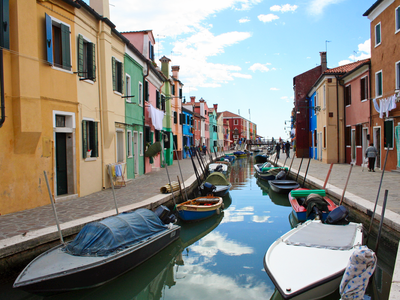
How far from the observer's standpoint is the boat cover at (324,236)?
→ 6.10 m

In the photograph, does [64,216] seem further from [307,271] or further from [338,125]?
[338,125]

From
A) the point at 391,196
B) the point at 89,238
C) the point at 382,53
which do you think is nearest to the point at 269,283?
the point at 89,238

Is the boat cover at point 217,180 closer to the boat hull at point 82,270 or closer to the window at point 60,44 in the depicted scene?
the window at point 60,44

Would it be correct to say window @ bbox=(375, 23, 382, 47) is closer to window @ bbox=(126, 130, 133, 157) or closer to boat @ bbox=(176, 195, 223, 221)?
boat @ bbox=(176, 195, 223, 221)

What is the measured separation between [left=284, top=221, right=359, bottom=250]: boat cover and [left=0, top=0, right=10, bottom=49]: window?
310 inches

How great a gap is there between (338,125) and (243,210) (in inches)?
529

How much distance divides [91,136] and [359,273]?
9.69m

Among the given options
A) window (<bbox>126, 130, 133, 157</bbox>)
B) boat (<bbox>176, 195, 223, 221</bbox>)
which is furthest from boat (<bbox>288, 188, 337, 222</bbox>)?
window (<bbox>126, 130, 133, 157</bbox>)

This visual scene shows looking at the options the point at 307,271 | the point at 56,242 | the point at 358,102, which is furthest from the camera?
the point at 358,102

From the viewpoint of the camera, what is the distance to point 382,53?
16.2 metres

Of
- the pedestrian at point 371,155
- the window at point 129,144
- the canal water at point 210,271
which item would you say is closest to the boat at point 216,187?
the canal water at point 210,271

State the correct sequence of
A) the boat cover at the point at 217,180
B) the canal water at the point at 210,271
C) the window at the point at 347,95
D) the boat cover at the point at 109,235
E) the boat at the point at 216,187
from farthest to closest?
the window at the point at 347,95
the boat cover at the point at 217,180
the boat at the point at 216,187
the boat cover at the point at 109,235
the canal water at the point at 210,271

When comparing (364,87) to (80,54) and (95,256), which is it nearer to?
(80,54)

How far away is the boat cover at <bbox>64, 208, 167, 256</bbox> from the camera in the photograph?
588cm
